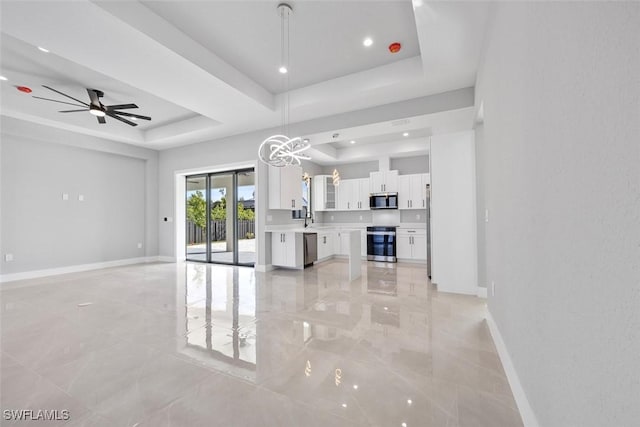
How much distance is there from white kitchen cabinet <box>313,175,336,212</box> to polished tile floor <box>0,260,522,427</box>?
13.5 feet

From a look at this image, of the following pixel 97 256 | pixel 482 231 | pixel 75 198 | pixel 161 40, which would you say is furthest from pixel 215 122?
pixel 482 231

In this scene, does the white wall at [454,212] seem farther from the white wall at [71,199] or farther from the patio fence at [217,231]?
the white wall at [71,199]

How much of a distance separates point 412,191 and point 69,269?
8.40 m

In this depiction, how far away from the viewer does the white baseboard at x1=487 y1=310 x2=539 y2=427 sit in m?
1.42

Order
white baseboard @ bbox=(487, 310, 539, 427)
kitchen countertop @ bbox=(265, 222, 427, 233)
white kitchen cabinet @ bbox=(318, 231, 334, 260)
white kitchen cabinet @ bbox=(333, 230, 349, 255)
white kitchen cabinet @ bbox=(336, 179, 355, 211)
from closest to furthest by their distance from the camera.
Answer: white baseboard @ bbox=(487, 310, 539, 427) → kitchen countertop @ bbox=(265, 222, 427, 233) → white kitchen cabinet @ bbox=(318, 231, 334, 260) → white kitchen cabinet @ bbox=(333, 230, 349, 255) → white kitchen cabinet @ bbox=(336, 179, 355, 211)

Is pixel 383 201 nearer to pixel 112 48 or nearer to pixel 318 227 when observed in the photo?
pixel 318 227

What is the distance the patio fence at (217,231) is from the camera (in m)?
6.65

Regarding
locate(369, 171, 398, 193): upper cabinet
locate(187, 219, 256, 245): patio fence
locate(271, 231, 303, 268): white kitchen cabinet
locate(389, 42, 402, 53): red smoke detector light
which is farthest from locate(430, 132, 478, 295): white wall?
locate(187, 219, 256, 245): patio fence

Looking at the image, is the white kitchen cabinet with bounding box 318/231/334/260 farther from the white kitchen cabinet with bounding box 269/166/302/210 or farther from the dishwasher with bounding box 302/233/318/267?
the white kitchen cabinet with bounding box 269/166/302/210

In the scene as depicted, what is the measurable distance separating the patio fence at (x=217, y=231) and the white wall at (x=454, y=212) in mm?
4074

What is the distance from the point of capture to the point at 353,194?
7852 mm

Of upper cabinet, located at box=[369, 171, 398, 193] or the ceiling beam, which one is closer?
the ceiling beam

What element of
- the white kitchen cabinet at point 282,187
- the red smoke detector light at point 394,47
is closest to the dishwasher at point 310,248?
the white kitchen cabinet at point 282,187

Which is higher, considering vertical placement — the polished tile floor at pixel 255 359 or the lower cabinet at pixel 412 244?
the lower cabinet at pixel 412 244
